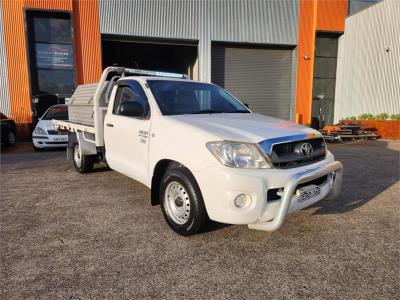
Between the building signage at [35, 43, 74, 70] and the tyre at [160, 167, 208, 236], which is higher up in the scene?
the building signage at [35, 43, 74, 70]

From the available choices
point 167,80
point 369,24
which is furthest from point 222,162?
point 369,24

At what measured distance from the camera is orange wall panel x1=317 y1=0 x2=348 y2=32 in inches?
699

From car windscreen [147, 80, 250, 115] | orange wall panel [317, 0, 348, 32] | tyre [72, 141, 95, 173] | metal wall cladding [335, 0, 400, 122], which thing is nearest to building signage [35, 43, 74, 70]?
tyre [72, 141, 95, 173]

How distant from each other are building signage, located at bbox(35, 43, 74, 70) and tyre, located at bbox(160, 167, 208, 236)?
1460 cm

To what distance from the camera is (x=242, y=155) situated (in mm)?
2924

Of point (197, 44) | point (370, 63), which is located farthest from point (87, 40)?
point (370, 63)

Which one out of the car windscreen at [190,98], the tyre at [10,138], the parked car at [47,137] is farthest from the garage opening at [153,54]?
the car windscreen at [190,98]

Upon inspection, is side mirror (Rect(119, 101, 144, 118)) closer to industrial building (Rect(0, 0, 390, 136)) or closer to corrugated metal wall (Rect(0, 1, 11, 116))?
industrial building (Rect(0, 0, 390, 136))

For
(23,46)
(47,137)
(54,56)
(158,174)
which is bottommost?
(47,137)

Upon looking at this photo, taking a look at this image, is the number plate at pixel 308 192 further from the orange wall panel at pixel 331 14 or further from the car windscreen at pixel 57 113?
the orange wall panel at pixel 331 14

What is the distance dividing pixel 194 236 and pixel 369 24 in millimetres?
17413

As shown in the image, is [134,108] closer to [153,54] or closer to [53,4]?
[53,4]

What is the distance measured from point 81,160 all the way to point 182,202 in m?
3.73

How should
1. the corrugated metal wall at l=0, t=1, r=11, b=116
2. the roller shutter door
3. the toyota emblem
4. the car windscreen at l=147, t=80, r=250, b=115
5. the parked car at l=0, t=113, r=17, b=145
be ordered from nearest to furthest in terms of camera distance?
the toyota emblem, the car windscreen at l=147, t=80, r=250, b=115, the parked car at l=0, t=113, r=17, b=145, the corrugated metal wall at l=0, t=1, r=11, b=116, the roller shutter door
